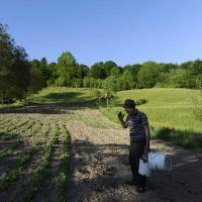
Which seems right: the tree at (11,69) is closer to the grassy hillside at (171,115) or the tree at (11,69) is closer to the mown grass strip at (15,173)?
the grassy hillside at (171,115)

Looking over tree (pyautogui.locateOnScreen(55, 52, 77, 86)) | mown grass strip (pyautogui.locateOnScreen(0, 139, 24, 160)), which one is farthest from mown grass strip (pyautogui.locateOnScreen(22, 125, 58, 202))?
tree (pyautogui.locateOnScreen(55, 52, 77, 86))

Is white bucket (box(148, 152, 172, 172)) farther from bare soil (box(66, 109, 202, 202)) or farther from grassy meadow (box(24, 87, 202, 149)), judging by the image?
grassy meadow (box(24, 87, 202, 149))

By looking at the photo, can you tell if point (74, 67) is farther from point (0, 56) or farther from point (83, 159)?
point (83, 159)

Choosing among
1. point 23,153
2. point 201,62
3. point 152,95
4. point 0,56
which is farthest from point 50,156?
point 201,62

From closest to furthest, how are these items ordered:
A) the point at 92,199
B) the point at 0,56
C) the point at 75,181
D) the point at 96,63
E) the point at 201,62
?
the point at 92,199 < the point at 75,181 < the point at 0,56 < the point at 201,62 < the point at 96,63

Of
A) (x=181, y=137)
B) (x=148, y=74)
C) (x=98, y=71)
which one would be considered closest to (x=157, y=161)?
(x=181, y=137)

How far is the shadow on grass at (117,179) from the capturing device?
35.0 ft

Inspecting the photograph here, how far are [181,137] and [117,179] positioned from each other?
10.1 metres

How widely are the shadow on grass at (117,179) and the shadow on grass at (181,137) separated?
2.21 metres

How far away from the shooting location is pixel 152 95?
8944 centimetres

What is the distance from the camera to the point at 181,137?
71.8 ft

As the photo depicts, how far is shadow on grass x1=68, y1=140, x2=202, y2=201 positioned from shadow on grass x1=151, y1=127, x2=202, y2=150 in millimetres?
2207

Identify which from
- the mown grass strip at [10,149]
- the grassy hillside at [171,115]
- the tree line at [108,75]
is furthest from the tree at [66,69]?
the mown grass strip at [10,149]

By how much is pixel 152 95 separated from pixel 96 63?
7255 cm
